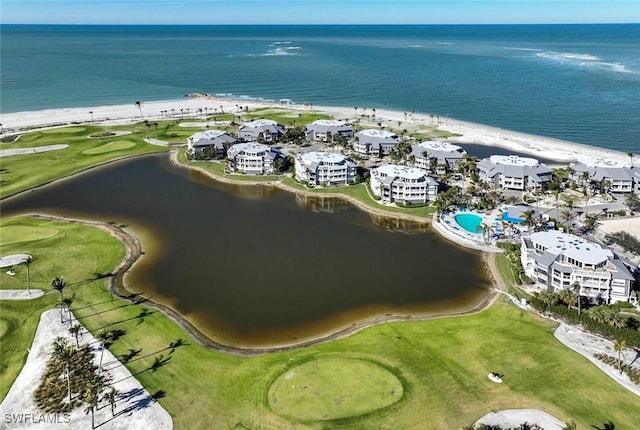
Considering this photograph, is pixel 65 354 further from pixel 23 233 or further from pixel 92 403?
pixel 23 233

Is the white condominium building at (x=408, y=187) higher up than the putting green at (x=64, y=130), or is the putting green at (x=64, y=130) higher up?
the putting green at (x=64, y=130)

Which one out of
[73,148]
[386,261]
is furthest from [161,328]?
[73,148]

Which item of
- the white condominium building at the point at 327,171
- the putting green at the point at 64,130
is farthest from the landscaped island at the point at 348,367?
the putting green at the point at 64,130

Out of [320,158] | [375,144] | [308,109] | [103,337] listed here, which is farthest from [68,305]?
[308,109]

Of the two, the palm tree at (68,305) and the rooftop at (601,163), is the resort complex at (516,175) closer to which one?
the rooftop at (601,163)

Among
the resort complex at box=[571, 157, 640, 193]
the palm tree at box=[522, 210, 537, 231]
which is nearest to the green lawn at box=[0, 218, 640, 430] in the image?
the palm tree at box=[522, 210, 537, 231]

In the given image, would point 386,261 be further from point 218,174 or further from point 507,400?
point 218,174

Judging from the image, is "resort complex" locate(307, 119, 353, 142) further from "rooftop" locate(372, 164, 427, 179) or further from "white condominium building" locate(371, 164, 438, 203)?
"white condominium building" locate(371, 164, 438, 203)
